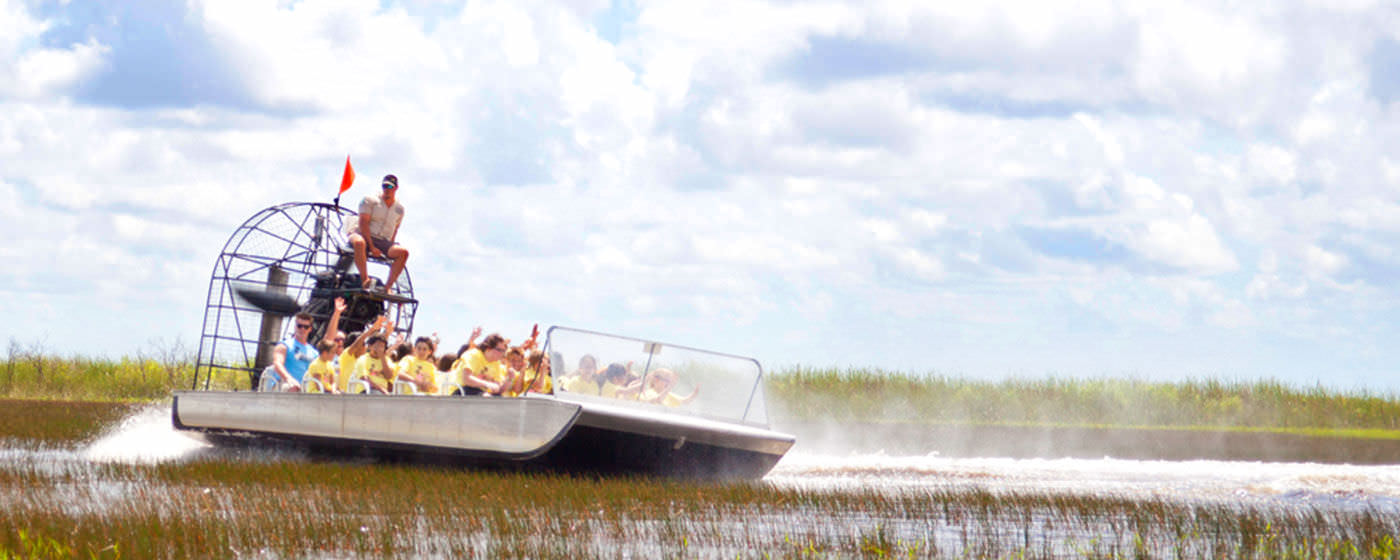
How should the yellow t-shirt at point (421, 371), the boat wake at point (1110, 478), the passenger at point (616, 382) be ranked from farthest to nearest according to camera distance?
the yellow t-shirt at point (421, 371) → the boat wake at point (1110, 478) → the passenger at point (616, 382)

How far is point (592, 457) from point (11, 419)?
18143mm

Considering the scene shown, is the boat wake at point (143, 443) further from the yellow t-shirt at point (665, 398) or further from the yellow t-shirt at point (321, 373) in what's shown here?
the yellow t-shirt at point (665, 398)

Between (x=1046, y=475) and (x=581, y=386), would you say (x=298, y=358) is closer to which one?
(x=581, y=386)

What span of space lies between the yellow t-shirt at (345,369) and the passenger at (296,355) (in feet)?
3.82

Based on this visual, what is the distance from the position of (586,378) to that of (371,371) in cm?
351

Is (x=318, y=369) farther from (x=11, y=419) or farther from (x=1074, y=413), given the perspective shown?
(x=1074, y=413)

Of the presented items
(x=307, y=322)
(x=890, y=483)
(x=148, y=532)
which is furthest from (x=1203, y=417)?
(x=148, y=532)

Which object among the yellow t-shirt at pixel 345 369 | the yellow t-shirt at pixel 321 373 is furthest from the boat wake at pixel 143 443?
the yellow t-shirt at pixel 345 369

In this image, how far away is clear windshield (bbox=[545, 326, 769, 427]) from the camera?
53.8ft

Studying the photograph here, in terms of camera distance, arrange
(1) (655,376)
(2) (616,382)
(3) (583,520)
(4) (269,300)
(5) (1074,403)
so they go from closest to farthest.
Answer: (3) (583,520) < (2) (616,382) < (1) (655,376) < (4) (269,300) < (5) (1074,403)

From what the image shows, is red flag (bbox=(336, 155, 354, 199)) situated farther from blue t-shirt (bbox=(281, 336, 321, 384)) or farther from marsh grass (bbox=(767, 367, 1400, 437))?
marsh grass (bbox=(767, 367, 1400, 437))

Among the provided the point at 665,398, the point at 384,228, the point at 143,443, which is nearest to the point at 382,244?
the point at 384,228

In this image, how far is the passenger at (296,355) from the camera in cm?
2055

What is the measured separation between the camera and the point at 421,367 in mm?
18000
